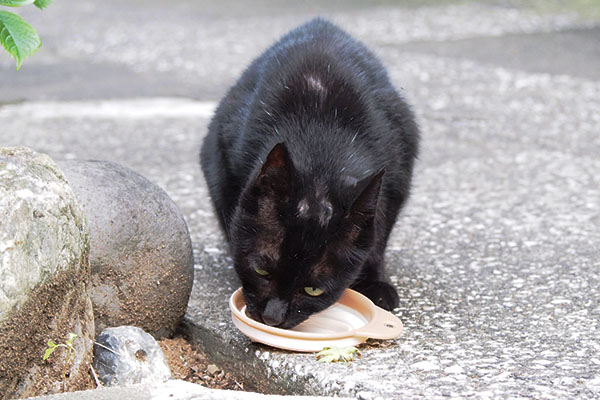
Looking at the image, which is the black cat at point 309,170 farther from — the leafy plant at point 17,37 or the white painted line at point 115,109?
the white painted line at point 115,109

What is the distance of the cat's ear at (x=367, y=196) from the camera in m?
2.29

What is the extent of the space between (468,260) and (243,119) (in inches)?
45.4

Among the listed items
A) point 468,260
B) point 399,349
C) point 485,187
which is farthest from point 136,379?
point 485,187

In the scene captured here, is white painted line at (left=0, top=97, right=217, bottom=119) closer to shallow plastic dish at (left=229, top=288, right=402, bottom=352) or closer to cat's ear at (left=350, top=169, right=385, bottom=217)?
shallow plastic dish at (left=229, top=288, right=402, bottom=352)

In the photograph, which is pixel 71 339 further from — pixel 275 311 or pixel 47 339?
pixel 275 311

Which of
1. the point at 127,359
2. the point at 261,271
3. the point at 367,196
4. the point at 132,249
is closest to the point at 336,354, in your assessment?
the point at 261,271

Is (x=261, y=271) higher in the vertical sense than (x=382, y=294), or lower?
higher

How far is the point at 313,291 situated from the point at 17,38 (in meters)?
1.14

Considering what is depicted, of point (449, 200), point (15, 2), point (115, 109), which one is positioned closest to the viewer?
point (15, 2)

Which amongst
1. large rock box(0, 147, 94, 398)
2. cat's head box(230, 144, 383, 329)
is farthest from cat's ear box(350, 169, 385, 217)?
large rock box(0, 147, 94, 398)

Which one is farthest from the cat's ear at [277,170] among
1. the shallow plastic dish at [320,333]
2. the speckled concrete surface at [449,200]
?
the speckled concrete surface at [449,200]

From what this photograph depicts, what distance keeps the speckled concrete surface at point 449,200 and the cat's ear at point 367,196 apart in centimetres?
46

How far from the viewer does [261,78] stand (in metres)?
3.02

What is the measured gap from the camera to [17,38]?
1.86 m
